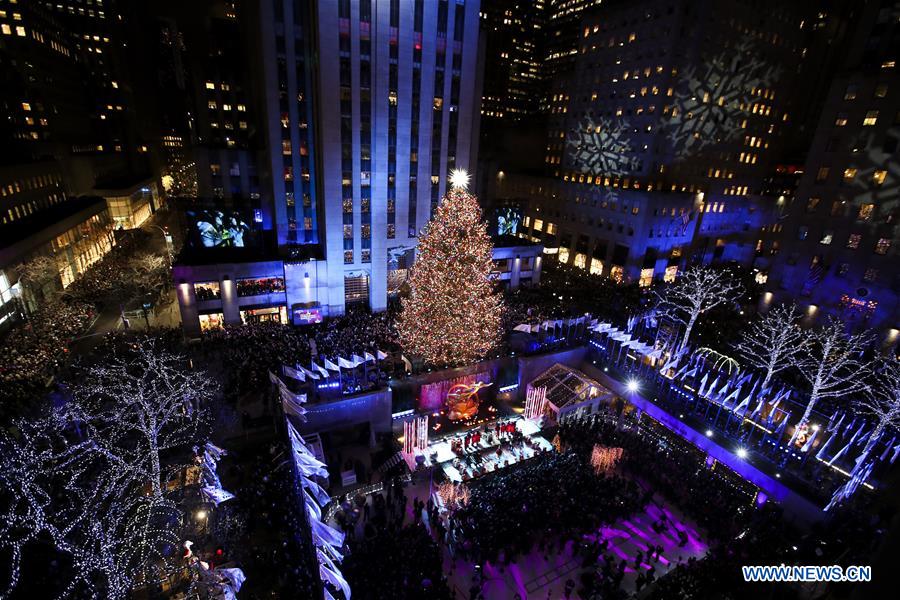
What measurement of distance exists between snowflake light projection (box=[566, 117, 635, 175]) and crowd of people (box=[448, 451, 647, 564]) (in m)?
43.3

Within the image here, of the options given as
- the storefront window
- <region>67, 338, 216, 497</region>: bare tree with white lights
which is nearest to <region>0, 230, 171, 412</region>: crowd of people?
<region>67, 338, 216, 497</region>: bare tree with white lights

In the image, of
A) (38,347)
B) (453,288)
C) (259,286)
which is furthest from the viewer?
(259,286)

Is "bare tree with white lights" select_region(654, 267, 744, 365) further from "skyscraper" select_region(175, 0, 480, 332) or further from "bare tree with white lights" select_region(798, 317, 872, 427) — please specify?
"skyscraper" select_region(175, 0, 480, 332)

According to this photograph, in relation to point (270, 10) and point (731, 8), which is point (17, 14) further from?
point (731, 8)

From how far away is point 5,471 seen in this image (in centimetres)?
1255

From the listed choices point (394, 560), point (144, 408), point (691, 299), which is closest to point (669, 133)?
point (691, 299)

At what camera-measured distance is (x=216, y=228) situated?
35.2 metres

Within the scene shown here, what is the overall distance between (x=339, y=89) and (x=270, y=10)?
43.4ft

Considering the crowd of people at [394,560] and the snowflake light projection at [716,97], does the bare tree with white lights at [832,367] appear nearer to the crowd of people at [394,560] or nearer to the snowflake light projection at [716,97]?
the crowd of people at [394,560]

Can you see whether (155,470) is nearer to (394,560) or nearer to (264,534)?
(264,534)

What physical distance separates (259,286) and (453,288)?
1982 cm

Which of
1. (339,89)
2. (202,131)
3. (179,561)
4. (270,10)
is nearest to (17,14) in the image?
(202,131)

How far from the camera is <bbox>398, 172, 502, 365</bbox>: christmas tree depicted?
23047 millimetres

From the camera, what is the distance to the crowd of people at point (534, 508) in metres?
17.3
